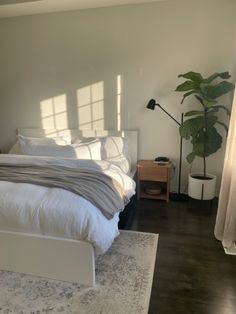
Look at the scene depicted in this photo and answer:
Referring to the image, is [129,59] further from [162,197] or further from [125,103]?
[162,197]

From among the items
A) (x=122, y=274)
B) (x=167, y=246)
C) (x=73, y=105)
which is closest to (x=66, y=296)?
(x=122, y=274)

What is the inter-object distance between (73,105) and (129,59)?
1061 mm

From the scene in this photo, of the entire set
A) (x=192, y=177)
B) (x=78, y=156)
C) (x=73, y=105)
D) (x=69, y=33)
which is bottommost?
(x=192, y=177)

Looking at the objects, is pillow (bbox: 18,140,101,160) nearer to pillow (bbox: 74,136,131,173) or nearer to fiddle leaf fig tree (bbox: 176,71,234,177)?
pillow (bbox: 74,136,131,173)

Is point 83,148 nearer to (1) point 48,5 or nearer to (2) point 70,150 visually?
(2) point 70,150

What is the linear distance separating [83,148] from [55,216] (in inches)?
57.2

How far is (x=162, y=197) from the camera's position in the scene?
342 cm

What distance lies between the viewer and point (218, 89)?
283 cm

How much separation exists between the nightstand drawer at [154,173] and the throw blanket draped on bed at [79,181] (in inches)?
34.1

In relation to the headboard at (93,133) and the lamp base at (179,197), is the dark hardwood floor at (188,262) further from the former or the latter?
the headboard at (93,133)

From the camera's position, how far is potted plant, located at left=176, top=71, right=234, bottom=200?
2.84 metres

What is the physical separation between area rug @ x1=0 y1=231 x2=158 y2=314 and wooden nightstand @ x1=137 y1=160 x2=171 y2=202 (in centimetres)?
126

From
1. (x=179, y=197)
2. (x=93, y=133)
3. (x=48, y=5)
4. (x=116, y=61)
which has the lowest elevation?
(x=179, y=197)

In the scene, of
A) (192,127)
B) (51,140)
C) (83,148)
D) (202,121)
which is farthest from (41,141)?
(202,121)
